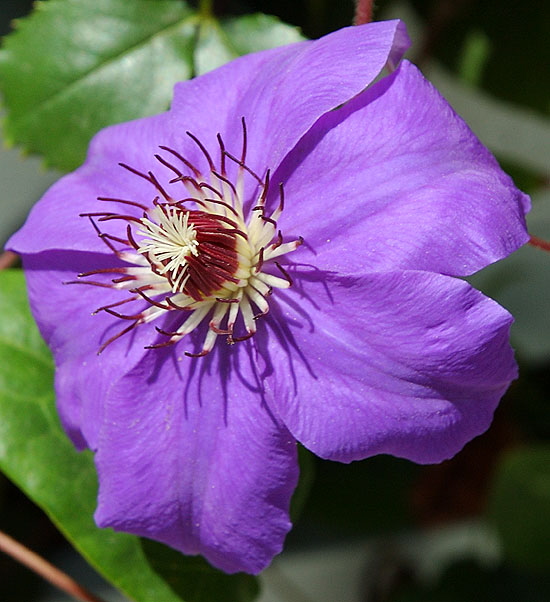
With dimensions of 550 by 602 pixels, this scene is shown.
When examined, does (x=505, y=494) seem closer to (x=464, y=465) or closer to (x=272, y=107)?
(x=464, y=465)

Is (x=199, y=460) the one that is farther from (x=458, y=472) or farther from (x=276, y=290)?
(x=458, y=472)

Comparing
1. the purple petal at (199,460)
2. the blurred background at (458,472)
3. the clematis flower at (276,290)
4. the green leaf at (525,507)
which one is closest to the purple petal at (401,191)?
the clematis flower at (276,290)

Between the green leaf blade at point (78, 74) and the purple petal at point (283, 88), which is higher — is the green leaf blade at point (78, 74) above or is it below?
below

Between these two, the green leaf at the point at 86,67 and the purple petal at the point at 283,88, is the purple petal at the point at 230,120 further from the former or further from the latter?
the green leaf at the point at 86,67

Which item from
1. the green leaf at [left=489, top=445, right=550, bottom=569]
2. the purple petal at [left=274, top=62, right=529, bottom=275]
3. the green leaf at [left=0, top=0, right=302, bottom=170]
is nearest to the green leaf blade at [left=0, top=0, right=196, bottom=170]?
the green leaf at [left=0, top=0, right=302, bottom=170]

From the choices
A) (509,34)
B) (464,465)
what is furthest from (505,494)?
(509,34)

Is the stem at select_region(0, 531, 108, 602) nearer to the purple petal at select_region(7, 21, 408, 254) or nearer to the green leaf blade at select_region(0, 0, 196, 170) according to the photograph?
the purple petal at select_region(7, 21, 408, 254)

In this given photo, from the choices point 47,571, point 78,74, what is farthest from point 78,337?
point 78,74
